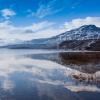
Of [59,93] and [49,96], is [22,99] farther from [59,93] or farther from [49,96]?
[59,93]

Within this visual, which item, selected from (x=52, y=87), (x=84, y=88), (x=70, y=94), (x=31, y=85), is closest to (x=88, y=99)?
(x=70, y=94)

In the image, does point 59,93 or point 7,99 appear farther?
point 59,93

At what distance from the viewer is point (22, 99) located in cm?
2089

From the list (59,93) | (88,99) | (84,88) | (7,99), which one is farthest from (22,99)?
(84,88)

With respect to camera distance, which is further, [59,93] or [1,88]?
[1,88]

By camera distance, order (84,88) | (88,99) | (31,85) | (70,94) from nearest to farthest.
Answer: (88,99) < (70,94) < (84,88) < (31,85)

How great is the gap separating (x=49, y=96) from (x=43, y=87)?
4.37m

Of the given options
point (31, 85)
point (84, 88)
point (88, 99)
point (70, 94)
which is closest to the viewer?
point (88, 99)

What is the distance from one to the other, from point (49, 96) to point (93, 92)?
4349 millimetres

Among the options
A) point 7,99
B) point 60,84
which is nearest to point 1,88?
point 7,99

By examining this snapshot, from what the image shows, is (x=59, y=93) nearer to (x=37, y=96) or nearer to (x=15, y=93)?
(x=37, y=96)

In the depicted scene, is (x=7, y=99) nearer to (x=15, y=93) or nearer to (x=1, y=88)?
(x=15, y=93)

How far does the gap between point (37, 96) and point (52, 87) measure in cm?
460

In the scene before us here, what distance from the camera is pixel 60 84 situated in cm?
2809
